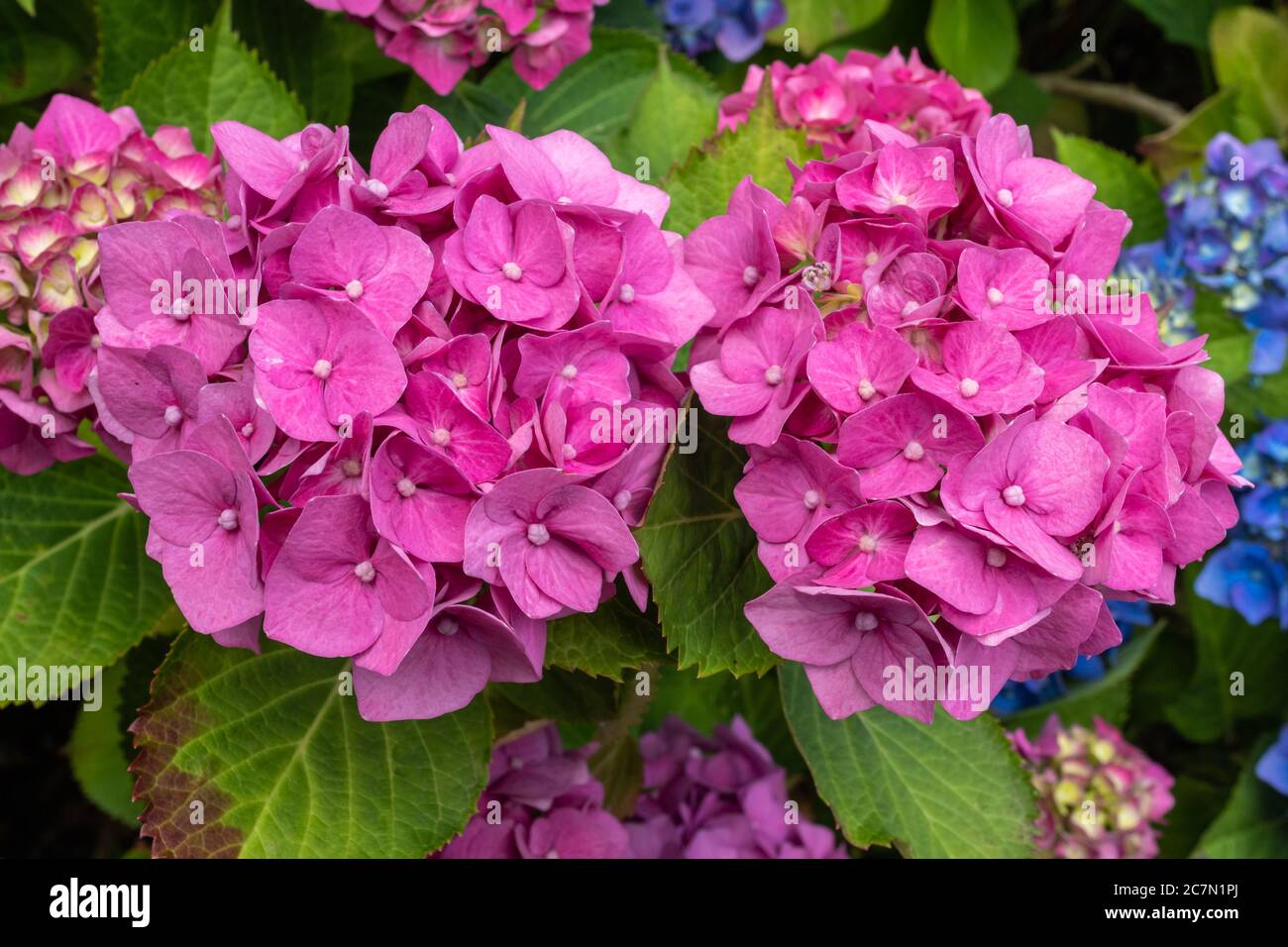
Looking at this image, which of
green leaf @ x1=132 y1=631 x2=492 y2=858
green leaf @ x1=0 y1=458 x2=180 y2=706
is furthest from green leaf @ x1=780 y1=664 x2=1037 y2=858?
green leaf @ x1=0 y1=458 x2=180 y2=706

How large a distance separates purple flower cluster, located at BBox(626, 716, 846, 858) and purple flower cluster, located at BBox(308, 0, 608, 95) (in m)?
0.71

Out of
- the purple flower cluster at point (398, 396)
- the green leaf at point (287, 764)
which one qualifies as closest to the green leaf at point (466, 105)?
the purple flower cluster at point (398, 396)

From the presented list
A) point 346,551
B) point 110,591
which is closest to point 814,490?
point 346,551

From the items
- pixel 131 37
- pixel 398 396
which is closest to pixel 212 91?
pixel 131 37

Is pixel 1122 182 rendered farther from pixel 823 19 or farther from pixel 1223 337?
pixel 823 19

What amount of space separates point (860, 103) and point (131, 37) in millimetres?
693

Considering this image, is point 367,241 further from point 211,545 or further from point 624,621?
point 624,621

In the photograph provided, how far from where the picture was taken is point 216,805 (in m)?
0.86

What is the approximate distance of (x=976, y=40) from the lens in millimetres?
1765

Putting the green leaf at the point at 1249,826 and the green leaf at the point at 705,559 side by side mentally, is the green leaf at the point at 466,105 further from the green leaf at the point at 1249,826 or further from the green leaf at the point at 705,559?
the green leaf at the point at 1249,826

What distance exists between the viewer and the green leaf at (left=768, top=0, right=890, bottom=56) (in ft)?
5.56

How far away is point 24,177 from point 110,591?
336mm

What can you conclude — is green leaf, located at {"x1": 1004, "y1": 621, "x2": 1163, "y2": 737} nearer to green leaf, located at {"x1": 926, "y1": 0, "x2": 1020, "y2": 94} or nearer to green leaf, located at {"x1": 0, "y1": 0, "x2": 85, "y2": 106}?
green leaf, located at {"x1": 926, "y1": 0, "x2": 1020, "y2": 94}

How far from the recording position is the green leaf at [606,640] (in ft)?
2.73
